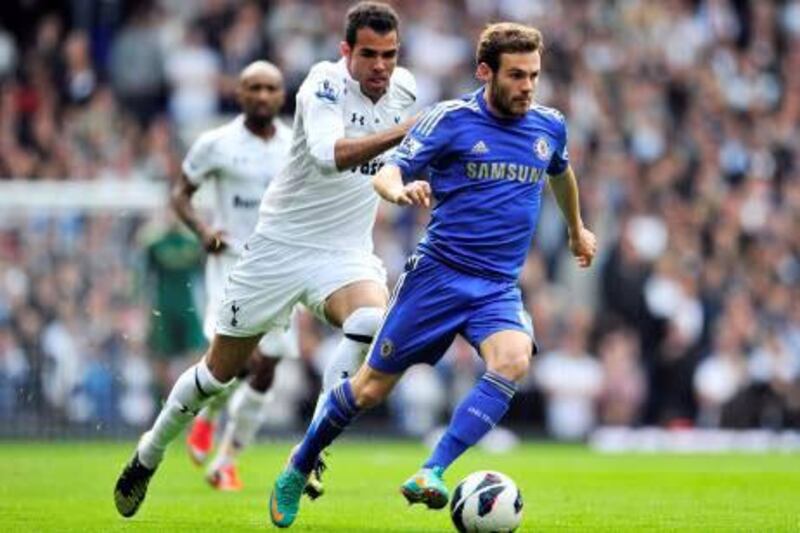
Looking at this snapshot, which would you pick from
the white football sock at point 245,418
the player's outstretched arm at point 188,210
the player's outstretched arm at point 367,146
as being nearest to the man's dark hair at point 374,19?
the player's outstretched arm at point 367,146

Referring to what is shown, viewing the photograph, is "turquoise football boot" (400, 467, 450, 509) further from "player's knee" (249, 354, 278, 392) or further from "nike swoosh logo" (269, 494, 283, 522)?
"player's knee" (249, 354, 278, 392)

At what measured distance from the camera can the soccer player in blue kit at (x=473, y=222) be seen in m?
10.6

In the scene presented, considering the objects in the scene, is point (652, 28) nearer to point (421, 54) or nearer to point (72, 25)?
point (421, 54)

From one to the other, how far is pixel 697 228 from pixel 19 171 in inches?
330

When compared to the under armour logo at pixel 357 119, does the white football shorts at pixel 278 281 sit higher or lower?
lower

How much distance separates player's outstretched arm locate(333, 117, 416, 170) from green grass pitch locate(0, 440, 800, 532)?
1.99 metres

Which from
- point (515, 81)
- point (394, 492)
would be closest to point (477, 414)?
point (515, 81)

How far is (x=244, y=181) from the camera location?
15.9 m

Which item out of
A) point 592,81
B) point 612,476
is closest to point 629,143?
point 592,81

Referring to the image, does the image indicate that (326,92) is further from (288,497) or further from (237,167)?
(237,167)

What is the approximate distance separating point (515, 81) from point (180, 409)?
9.99ft

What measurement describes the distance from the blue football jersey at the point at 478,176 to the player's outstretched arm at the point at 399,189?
0.54 ft

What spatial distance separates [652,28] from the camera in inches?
1107

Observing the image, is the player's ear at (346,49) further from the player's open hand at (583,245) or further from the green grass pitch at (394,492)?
the green grass pitch at (394,492)
